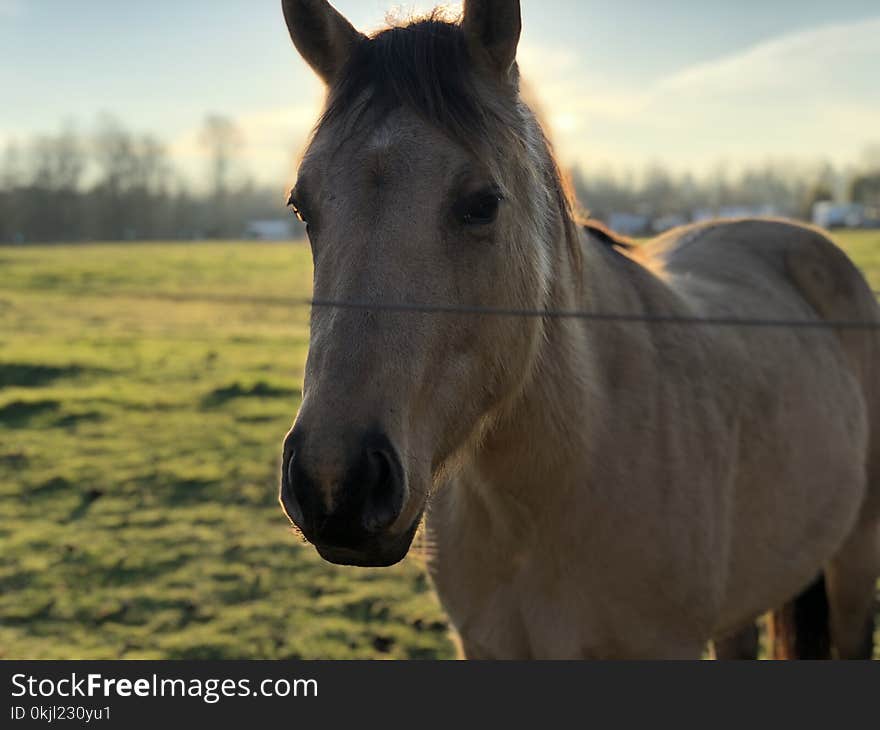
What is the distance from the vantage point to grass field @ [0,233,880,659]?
4.97 metres

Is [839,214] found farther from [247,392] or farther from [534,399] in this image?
[534,399]

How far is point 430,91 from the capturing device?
2188mm

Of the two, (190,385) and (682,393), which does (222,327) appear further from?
(682,393)

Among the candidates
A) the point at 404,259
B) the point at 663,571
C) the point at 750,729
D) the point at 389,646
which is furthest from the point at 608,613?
the point at 389,646

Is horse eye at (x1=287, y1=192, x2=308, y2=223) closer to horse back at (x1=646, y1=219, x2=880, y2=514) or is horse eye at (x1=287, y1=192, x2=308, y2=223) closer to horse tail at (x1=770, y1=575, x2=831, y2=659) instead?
horse back at (x1=646, y1=219, x2=880, y2=514)

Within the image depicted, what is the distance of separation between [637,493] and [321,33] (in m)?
1.86

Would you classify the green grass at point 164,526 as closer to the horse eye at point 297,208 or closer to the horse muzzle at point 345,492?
the horse eye at point 297,208

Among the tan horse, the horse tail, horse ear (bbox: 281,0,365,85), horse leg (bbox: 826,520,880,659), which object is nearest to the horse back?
the tan horse

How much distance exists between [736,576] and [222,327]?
1524 centimetres

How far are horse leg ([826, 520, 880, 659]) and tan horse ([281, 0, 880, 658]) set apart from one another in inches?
0.5

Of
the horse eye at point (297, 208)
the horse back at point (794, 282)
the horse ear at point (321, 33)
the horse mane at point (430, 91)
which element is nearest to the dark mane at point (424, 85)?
the horse mane at point (430, 91)

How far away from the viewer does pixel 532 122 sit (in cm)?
257

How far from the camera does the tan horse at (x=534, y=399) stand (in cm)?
194

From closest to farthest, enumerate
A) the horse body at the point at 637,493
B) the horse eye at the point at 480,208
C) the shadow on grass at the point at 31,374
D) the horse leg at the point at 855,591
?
the horse eye at the point at 480,208 → the horse body at the point at 637,493 → the horse leg at the point at 855,591 → the shadow on grass at the point at 31,374
